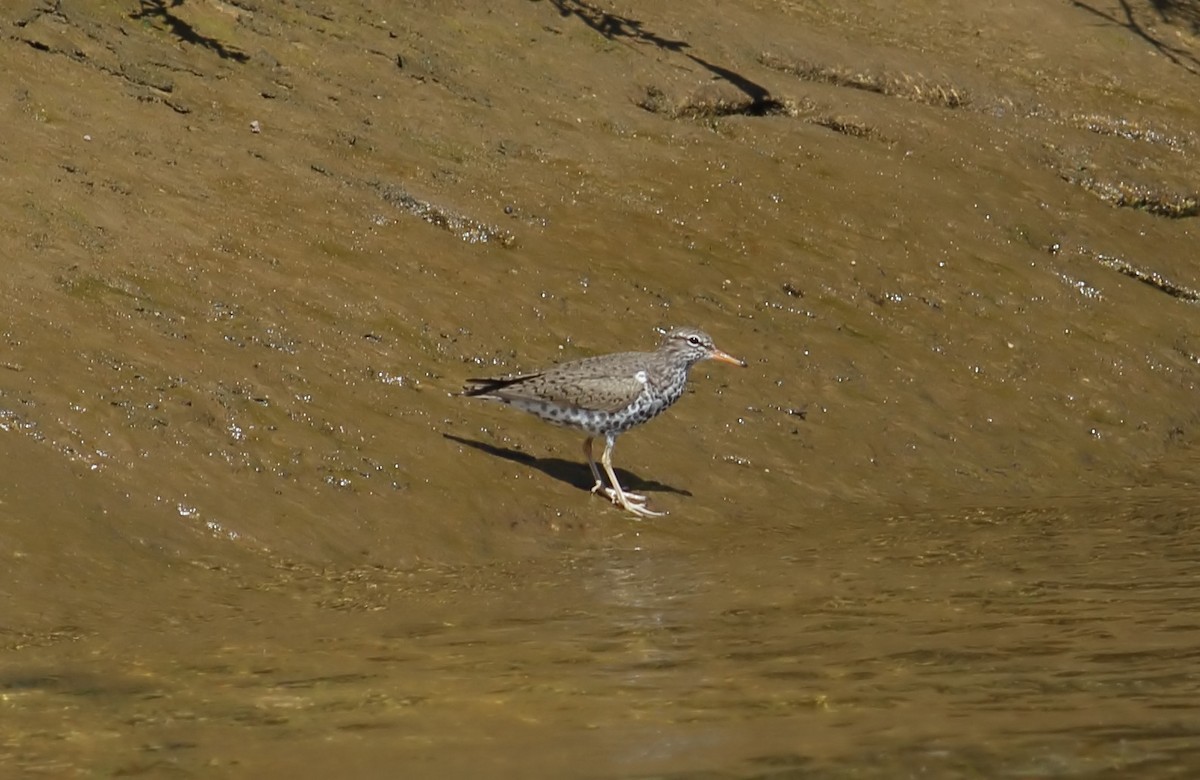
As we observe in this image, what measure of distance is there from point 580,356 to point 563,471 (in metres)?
1.27

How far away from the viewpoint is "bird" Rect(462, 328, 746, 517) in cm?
1092

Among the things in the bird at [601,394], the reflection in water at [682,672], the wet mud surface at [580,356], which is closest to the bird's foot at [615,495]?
the bird at [601,394]

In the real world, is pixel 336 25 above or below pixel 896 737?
below

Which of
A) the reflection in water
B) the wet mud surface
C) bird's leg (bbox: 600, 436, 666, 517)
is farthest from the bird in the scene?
the reflection in water

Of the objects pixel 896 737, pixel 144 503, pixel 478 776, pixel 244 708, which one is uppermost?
pixel 896 737

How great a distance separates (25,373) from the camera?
1012cm

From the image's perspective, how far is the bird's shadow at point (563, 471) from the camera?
1094cm

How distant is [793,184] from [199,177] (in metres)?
4.73

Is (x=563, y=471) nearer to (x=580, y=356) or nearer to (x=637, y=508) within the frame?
(x=637, y=508)

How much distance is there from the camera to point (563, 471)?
11.2 m

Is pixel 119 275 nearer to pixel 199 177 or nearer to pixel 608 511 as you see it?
pixel 199 177

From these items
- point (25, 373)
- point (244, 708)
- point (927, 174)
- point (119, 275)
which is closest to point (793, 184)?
point (927, 174)

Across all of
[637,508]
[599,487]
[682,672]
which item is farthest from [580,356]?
[682,672]

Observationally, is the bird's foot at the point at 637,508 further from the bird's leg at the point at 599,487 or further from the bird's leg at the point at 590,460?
the bird's leg at the point at 590,460
